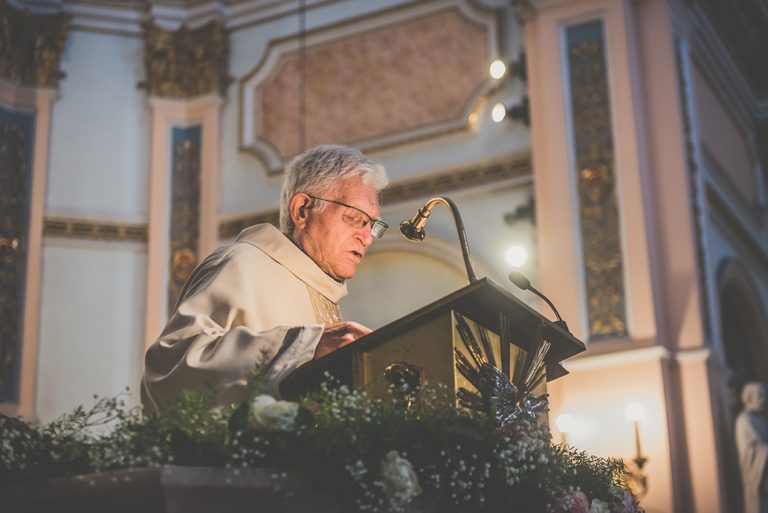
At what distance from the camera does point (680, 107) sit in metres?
8.07

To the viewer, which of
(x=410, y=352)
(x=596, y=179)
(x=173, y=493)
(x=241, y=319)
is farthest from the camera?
(x=596, y=179)

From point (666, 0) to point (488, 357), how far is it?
5957 mm

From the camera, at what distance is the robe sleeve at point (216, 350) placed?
107 inches

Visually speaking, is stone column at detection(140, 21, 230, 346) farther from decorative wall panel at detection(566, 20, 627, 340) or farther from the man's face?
the man's face

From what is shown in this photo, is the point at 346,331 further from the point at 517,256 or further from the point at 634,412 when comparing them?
the point at 517,256

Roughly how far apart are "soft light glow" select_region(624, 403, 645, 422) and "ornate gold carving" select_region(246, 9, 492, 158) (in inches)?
94.0

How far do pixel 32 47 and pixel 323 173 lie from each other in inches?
258

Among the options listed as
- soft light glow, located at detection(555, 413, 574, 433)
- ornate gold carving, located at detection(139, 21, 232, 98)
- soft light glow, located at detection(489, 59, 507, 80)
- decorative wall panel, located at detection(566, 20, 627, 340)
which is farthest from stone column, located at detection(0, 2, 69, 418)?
decorative wall panel, located at detection(566, 20, 627, 340)

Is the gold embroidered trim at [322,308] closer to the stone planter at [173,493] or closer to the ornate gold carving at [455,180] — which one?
the stone planter at [173,493]

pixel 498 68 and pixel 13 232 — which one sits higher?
pixel 498 68

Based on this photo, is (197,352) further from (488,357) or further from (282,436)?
(488,357)

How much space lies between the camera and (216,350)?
109 inches

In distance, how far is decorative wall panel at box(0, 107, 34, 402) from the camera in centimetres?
874

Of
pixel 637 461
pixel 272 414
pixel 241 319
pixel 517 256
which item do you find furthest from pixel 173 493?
pixel 517 256
